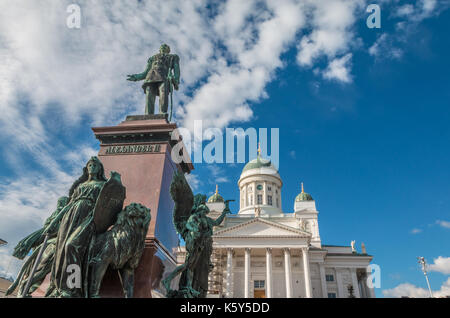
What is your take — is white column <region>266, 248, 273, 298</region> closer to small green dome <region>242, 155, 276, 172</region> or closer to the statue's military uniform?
small green dome <region>242, 155, 276, 172</region>

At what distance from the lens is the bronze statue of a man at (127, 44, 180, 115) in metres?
6.42

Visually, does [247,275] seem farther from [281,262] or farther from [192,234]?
[192,234]

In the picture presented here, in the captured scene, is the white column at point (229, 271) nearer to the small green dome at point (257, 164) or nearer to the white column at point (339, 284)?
the white column at point (339, 284)

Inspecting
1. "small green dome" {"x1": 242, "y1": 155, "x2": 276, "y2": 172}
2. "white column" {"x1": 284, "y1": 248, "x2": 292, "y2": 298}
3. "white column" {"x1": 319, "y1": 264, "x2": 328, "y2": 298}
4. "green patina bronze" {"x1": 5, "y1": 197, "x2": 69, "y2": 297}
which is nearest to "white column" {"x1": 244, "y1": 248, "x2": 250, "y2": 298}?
"white column" {"x1": 284, "y1": 248, "x2": 292, "y2": 298}

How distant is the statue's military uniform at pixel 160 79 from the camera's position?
6.41 meters

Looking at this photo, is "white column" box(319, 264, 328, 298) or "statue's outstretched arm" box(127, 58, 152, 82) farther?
"white column" box(319, 264, 328, 298)

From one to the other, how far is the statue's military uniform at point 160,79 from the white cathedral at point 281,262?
37.3 metres

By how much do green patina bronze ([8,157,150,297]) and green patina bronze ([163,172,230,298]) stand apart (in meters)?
0.88

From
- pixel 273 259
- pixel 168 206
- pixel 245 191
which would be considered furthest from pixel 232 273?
pixel 168 206

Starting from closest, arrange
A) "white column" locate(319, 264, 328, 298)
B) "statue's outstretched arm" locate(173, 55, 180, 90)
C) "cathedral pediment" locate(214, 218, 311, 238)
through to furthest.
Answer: "statue's outstretched arm" locate(173, 55, 180, 90) → "white column" locate(319, 264, 328, 298) → "cathedral pediment" locate(214, 218, 311, 238)

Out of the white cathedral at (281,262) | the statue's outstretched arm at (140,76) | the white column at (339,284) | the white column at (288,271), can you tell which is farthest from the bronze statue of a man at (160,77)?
the white column at (339,284)
